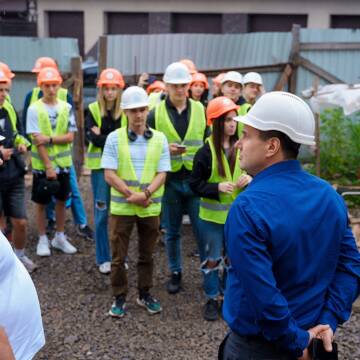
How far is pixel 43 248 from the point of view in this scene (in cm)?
652

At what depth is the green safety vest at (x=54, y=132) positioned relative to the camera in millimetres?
6082

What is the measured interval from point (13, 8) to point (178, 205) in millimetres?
16217

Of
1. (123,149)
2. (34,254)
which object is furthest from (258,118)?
(34,254)

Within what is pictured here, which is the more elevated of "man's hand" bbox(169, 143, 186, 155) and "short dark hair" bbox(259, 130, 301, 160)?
"short dark hair" bbox(259, 130, 301, 160)

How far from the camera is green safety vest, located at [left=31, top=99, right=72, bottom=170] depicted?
6.08m

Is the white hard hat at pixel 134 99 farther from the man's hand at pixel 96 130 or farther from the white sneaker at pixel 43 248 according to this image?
the white sneaker at pixel 43 248

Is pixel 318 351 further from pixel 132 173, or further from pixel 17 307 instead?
pixel 132 173

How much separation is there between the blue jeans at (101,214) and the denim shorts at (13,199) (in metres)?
0.72

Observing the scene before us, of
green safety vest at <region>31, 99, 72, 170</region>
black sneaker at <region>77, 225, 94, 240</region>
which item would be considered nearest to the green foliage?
black sneaker at <region>77, 225, 94, 240</region>

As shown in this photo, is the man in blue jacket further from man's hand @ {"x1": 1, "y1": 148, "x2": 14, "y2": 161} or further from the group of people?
man's hand @ {"x1": 1, "y1": 148, "x2": 14, "y2": 161}

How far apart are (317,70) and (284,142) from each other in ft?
28.0

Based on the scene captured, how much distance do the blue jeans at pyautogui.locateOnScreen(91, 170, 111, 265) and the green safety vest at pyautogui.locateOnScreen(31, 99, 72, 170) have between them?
415 millimetres

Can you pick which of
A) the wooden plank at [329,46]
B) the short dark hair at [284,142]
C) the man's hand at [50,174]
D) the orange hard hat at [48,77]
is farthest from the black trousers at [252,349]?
the wooden plank at [329,46]

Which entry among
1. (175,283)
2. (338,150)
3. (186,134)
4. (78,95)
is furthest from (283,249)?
(78,95)
